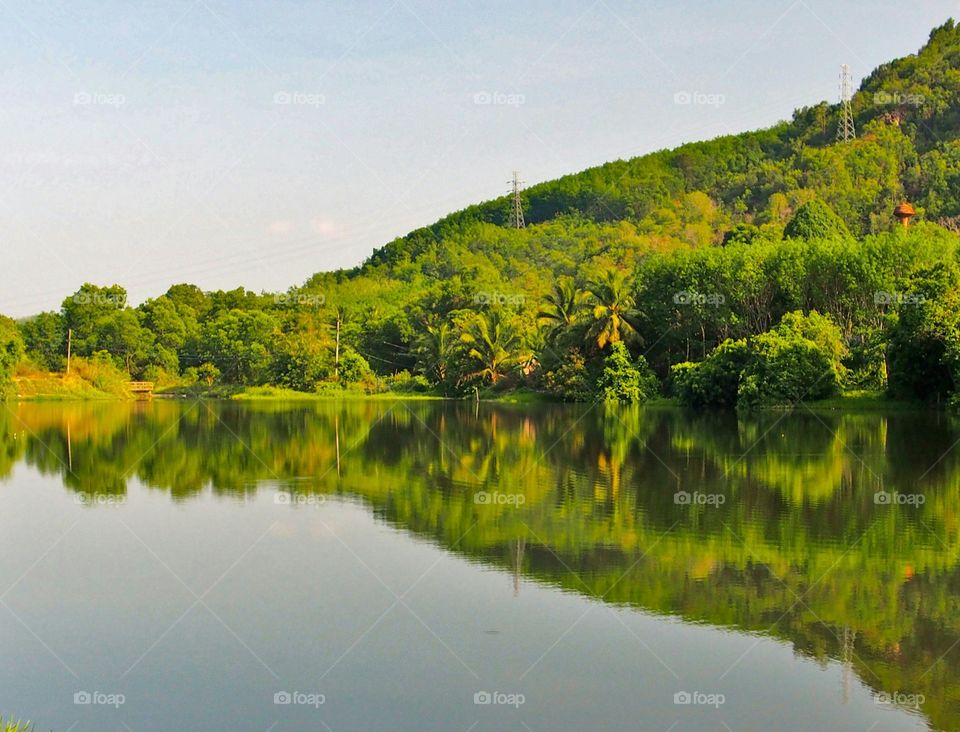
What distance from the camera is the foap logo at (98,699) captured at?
868 centimetres

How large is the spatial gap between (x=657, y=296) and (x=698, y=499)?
4085 centimetres

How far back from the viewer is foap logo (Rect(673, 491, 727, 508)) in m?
17.8

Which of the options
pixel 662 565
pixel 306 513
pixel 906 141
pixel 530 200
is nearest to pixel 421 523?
pixel 306 513

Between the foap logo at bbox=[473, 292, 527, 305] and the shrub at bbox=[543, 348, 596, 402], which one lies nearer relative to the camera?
the shrub at bbox=[543, 348, 596, 402]

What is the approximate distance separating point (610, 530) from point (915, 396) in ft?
105

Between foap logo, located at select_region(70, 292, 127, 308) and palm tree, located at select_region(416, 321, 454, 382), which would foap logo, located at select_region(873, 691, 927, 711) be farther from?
foap logo, located at select_region(70, 292, 127, 308)

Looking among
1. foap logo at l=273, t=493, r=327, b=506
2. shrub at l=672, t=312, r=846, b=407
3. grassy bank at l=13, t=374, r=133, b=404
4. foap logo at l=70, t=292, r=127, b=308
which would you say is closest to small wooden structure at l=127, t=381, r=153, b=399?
grassy bank at l=13, t=374, r=133, b=404

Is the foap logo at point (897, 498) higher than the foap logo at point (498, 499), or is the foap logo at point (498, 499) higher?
the foap logo at point (897, 498)

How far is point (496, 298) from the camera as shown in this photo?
71.5m

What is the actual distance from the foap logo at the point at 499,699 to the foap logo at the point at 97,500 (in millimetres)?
11682

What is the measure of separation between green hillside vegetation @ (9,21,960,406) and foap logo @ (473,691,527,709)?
34.2 meters

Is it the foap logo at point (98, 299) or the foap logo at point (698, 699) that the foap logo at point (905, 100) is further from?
the foap logo at point (698, 699)

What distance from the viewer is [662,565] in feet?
42.5

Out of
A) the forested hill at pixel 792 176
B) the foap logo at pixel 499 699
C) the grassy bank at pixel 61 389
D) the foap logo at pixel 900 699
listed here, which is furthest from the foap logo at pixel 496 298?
the foap logo at pixel 900 699
